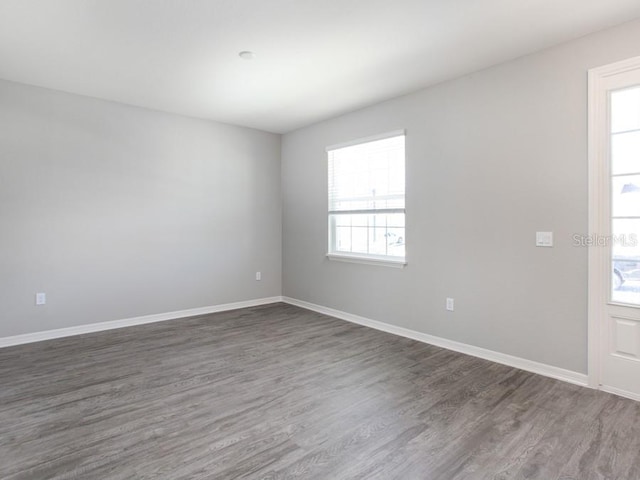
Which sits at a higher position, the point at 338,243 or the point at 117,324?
the point at 338,243

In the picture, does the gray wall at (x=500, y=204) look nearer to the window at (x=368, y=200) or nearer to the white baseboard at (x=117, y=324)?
the window at (x=368, y=200)

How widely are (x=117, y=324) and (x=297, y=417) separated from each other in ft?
9.86

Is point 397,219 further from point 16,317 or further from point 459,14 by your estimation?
point 16,317

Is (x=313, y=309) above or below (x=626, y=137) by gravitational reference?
below

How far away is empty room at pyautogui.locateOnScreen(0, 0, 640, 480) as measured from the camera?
2068 mm

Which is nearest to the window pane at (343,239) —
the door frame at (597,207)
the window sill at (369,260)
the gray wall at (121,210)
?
the window sill at (369,260)

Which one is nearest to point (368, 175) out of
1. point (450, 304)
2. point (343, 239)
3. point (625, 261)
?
point (343, 239)

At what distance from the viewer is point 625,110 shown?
249 cm

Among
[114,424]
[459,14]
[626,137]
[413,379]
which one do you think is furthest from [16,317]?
[626,137]

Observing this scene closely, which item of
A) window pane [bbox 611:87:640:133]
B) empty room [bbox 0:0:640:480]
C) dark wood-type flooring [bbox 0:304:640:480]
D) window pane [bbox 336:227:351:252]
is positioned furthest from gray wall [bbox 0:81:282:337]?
window pane [bbox 611:87:640:133]

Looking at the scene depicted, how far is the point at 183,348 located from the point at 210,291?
1494 millimetres

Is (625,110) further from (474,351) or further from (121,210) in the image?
(121,210)

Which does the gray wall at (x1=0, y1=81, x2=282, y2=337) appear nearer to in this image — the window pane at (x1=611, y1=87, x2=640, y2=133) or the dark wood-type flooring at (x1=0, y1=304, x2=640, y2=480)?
the dark wood-type flooring at (x1=0, y1=304, x2=640, y2=480)

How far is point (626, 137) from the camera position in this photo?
2.48 meters
